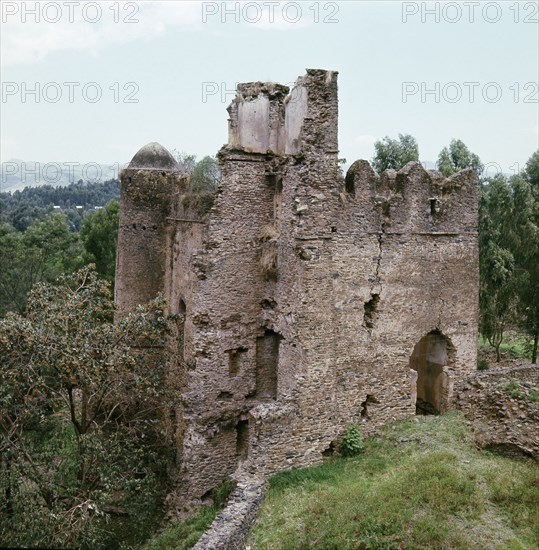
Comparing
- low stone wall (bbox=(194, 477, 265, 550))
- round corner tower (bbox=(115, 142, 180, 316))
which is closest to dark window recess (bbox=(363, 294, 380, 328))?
low stone wall (bbox=(194, 477, 265, 550))

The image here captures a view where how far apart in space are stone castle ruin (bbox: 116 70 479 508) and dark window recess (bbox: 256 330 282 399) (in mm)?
32

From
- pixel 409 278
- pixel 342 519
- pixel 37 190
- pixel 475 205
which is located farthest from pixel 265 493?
pixel 37 190

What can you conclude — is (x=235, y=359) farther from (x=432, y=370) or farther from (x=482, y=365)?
(x=482, y=365)

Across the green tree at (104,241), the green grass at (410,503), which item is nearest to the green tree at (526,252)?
the green grass at (410,503)

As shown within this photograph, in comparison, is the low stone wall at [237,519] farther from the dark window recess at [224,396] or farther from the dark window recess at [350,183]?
the dark window recess at [350,183]

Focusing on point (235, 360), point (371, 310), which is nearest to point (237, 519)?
point (235, 360)

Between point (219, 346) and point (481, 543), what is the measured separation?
6.81 m

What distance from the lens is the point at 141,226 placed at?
1631 centimetres

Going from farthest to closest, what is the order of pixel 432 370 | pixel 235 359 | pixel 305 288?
pixel 432 370 < pixel 235 359 < pixel 305 288

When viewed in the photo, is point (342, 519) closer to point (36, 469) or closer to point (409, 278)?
point (36, 469)

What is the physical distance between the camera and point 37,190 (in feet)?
311

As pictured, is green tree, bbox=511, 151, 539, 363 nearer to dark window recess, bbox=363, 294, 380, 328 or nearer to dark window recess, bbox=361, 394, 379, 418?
dark window recess, bbox=363, 294, 380, 328

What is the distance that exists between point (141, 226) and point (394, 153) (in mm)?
15576

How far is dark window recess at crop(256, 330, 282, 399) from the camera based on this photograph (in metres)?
14.3
